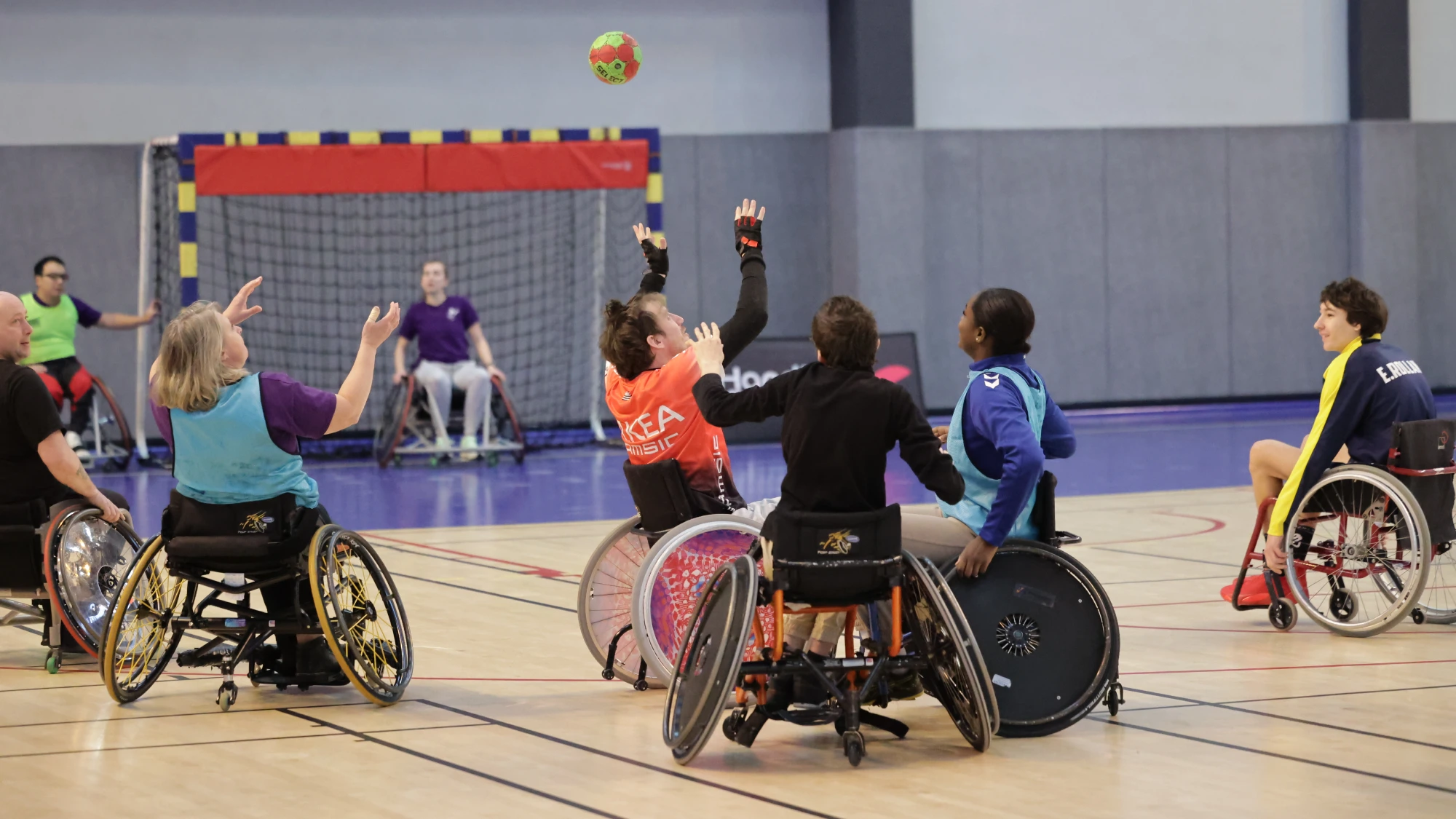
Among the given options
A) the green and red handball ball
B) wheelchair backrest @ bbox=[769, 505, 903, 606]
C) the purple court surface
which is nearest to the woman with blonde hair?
wheelchair backrest @ bbox=[769, 505, 903, 606]

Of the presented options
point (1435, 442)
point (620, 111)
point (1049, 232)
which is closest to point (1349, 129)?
point (1049, 232)

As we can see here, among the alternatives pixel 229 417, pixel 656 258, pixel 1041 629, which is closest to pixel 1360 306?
pixel 1041 629

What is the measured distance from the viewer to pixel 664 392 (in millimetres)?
5008

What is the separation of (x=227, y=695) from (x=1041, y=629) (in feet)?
7.47

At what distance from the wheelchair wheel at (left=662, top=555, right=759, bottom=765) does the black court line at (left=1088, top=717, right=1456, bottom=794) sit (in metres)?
1.14

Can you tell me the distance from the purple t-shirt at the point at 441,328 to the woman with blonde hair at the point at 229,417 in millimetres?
7368

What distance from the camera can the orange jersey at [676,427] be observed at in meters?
5.00

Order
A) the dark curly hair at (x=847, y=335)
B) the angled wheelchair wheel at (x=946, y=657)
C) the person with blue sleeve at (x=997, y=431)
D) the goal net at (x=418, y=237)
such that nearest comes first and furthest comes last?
Answer: the angled wheelchair wheel at (x=946, y=657) < the dark curly hair at (x=847, y=335) < the person with blue sleeve at (x=997, y=431) < the goal net at (x=418, y=237)

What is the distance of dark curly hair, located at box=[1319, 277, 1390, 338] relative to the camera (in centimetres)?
579

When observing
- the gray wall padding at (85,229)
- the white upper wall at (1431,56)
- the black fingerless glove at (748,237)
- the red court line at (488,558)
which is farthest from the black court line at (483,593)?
the white upper wall at (1431,56)

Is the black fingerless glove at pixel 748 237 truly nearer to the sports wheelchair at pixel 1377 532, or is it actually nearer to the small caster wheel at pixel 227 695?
the small caster wheel at pixel 227 695

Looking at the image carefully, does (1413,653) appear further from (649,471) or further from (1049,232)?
(1049,232)

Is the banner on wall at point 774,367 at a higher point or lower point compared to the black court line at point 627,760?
higher

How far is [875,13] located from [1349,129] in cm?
498
